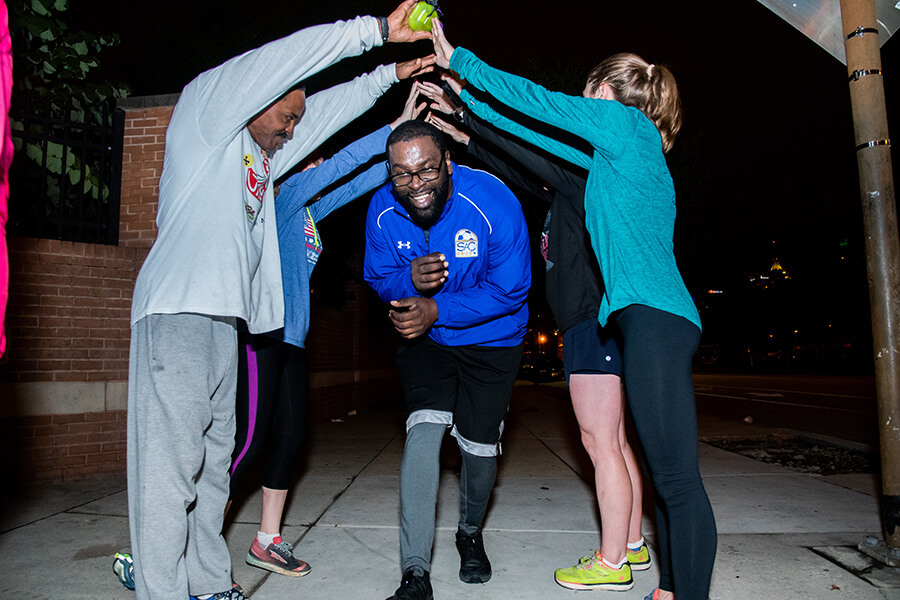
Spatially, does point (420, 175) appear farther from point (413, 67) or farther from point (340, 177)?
point (413, 67)

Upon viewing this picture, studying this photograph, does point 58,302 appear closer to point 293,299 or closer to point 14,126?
point 14,126

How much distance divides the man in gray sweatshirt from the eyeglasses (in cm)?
55

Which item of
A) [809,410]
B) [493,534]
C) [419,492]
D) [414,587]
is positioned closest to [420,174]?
[419,492]

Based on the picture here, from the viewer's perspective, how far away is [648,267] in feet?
6.80

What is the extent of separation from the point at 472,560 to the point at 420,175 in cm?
180

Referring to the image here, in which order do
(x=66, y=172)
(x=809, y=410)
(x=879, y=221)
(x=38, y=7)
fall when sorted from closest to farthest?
(x=879, y=221), (x=38, y=7), (x=66, y=172), (x=809, y=410)

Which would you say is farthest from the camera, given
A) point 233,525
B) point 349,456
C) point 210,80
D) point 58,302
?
point 349,456

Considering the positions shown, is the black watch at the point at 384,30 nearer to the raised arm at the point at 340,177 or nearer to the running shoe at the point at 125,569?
the raised arm at the point at 340,177

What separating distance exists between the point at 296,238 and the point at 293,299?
307mm

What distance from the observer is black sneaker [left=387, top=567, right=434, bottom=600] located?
2332mm

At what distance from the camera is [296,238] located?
2883 millimetres

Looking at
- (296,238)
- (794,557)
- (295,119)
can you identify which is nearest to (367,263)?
(296,238)

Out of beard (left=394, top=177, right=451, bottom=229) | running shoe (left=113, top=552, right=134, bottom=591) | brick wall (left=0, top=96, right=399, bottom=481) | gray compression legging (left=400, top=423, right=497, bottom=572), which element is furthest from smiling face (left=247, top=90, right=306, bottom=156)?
brick wall (left=0, top=96, right=399, bottom=481)

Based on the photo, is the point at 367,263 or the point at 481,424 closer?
the point at 481,424
